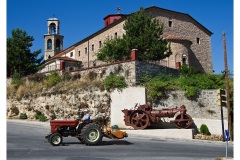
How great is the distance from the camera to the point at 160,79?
22.9m

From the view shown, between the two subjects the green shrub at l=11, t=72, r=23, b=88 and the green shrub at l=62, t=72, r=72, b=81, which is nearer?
the green shrub at l=62, t=72, r=72, b=81

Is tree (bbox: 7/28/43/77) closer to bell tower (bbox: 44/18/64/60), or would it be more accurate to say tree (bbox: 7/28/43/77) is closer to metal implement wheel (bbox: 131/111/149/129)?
metal implement wheel (bbox: 131/111/149/129)

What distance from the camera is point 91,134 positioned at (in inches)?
495

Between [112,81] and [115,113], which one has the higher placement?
[112,81]

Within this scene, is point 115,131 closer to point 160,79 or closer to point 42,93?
point 160,79

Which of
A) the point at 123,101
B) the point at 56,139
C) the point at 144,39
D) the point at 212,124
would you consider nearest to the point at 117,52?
the point at 144,39

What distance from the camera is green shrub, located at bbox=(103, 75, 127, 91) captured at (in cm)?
2189

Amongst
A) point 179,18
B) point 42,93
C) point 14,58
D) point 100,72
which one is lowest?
point 42,93

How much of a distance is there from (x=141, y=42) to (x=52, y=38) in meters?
38.1

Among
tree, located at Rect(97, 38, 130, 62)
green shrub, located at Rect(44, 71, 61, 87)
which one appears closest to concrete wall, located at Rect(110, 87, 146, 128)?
tree, located at Rect(97, 38, 130, 62)

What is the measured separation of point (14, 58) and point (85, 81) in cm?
1330

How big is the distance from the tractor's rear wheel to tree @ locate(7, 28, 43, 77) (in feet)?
75.3
